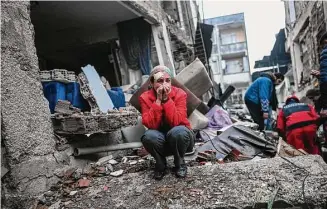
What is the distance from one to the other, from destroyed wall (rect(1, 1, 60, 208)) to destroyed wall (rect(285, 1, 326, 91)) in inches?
324

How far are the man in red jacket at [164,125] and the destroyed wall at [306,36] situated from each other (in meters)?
7.27

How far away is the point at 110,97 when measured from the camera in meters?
5.11

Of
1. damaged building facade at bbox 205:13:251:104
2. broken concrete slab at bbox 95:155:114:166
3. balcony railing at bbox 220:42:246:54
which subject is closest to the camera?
broken concrete slab at bbox 95:155:114:166

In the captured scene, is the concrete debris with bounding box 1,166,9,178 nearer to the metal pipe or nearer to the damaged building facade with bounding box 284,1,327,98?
the metal pipe

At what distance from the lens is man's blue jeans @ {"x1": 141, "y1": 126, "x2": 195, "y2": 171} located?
2.86m

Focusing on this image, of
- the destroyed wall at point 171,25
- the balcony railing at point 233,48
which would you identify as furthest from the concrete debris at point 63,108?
the balcony railing at point 233,48

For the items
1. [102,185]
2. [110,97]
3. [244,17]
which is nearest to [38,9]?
[110,97]

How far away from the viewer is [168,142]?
9.66ft

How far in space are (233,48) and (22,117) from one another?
33.8 m

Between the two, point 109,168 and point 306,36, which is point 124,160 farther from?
point 306,36

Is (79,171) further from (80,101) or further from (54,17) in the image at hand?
(54,17)

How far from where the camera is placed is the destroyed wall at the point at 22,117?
267cm

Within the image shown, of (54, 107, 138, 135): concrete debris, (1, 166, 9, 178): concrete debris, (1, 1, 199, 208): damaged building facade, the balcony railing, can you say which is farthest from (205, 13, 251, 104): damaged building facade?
(1, 166, 9, 178): concrete debris

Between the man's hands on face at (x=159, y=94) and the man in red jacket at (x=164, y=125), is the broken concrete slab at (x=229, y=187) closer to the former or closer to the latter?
the man in red jacket at (x=164, y=125)
